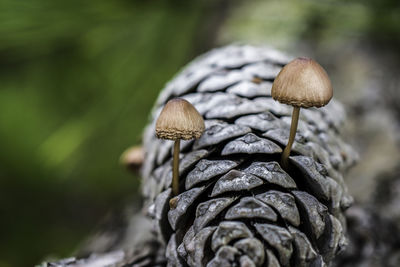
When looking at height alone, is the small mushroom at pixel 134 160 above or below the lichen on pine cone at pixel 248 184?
below

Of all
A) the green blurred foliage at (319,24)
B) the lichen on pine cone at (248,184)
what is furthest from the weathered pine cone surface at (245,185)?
the green blurred foliage at (319,24)

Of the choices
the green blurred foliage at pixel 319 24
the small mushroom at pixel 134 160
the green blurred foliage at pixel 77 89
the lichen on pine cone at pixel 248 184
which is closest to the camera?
the lichen on pine cone at pixel 248 184

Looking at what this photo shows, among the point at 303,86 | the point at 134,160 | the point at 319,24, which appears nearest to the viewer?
the point at 303,86

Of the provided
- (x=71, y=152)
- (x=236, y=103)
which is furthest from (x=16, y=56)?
(x=236, y=103)

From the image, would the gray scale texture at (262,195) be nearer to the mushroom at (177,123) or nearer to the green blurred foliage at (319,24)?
the mushroom at (177,123)

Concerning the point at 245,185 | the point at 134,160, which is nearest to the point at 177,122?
the point at 245,185

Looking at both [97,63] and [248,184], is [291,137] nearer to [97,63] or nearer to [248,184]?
[248,184]
